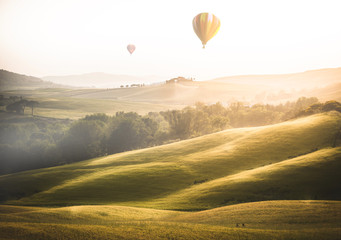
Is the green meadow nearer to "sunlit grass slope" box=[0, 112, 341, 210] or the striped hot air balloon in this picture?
"sunlit grass slope" box=[0, 112, 341, 210]

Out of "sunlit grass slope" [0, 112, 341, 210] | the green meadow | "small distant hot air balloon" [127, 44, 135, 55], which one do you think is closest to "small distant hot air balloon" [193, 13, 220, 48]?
"sunlit grass slope" [0, 112, 341, 210]

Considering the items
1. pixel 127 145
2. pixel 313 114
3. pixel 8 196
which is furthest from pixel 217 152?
pixel 127 145

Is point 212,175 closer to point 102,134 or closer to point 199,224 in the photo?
point 199,224

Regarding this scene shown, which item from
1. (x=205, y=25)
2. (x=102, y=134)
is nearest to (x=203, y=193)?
(x=102, y=134)

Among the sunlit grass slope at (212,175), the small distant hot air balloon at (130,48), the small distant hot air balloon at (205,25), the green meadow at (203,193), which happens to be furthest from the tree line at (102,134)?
the small distant hot air balloon at (130,48)

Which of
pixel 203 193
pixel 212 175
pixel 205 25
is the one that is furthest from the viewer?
pixel 205 25

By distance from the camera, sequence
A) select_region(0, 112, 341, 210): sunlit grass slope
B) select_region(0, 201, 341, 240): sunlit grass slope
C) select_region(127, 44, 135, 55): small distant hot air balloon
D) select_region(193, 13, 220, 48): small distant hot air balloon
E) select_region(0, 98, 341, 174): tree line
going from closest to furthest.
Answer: select_region(0, 201, 341, 240): sunlit grass slope, select_region(0, 112, 341, 210): sunlit grass slope, select_region(0, 98, 341, 174): tree line, select_region(193, 13, 220, 48): small distant hot air balloon, select_region(127, 44, 135, 55): small distant hot air balloon

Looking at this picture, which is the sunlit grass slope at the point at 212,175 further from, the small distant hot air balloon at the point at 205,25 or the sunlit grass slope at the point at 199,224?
the small distant hot air balloon at the point at 205,25
